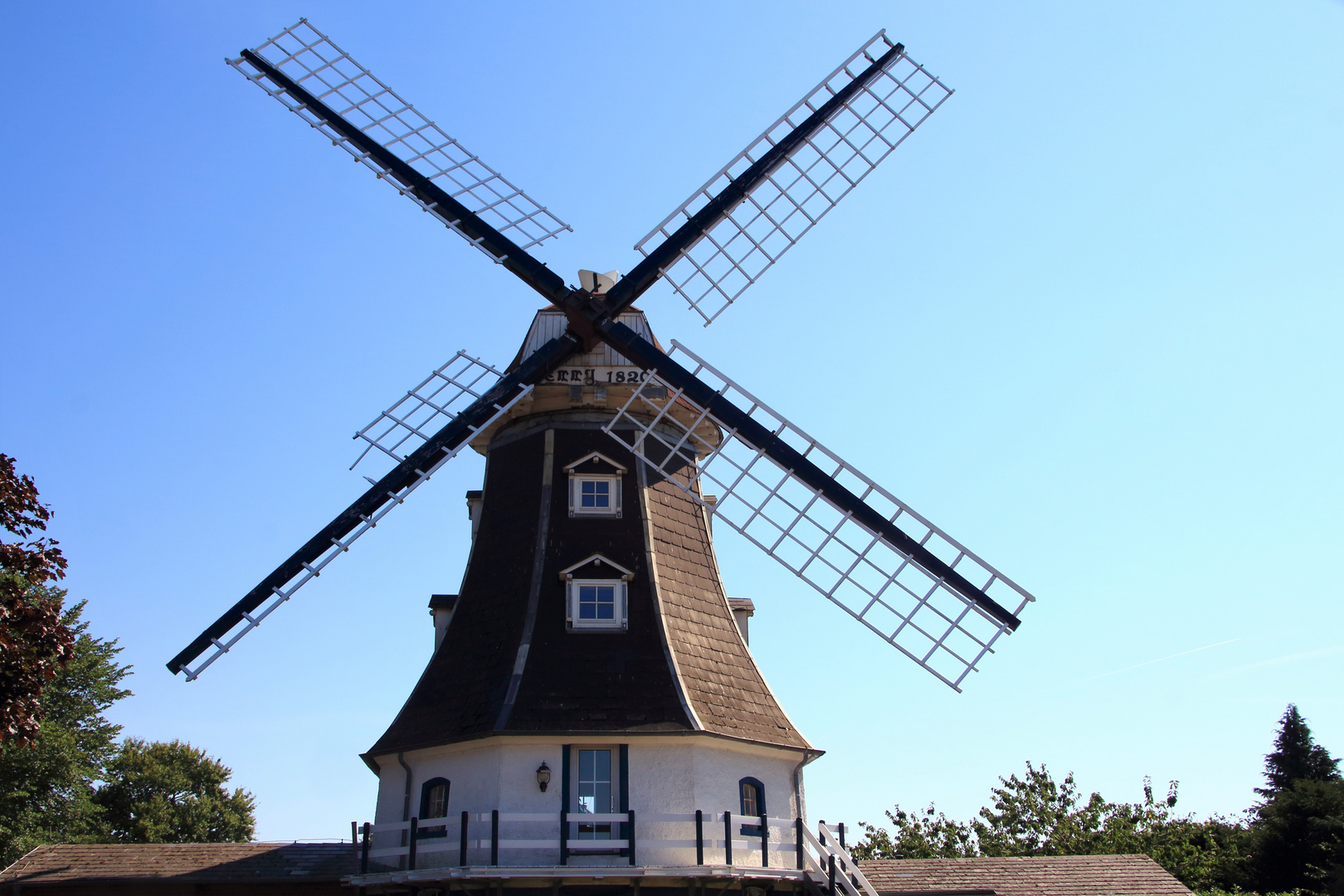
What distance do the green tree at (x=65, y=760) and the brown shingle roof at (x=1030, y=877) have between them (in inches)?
702

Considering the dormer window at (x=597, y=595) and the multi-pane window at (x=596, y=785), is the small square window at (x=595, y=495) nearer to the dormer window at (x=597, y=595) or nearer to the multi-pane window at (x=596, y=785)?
the dormer window at (x=597, y=595)

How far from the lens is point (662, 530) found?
14984 mm

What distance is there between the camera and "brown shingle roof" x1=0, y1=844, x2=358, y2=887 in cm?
1455

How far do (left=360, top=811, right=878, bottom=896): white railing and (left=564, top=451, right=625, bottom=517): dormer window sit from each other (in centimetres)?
411

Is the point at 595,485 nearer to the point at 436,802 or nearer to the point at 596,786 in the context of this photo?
the point at 596,786

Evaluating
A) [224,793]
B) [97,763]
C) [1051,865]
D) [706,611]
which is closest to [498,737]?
[706,611]

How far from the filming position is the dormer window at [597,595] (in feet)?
45.0

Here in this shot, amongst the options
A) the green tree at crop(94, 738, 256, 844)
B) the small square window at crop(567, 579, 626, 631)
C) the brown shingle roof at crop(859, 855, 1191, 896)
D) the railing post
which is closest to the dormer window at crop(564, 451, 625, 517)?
the small square window at crop(567, 579, 626, 631)

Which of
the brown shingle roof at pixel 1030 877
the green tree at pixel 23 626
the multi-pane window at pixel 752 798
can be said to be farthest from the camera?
the brown shingle roof at pixel 1030 877

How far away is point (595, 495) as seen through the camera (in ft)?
49.2

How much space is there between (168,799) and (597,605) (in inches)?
1256

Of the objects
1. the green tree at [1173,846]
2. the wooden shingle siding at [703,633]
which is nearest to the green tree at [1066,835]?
the green tree at [1173,846]

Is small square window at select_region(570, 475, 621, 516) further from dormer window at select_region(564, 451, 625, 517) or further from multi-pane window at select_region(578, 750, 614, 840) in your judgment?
multi-pane window at select_region(578, 750, 614, 840)

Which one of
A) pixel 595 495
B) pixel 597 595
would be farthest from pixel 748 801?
pixel 595 495
